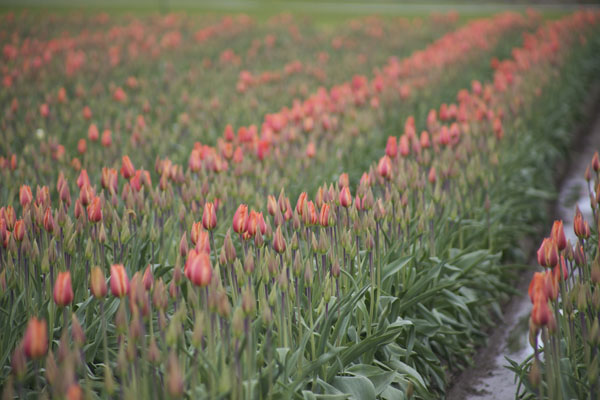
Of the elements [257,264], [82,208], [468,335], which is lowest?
[468,335]

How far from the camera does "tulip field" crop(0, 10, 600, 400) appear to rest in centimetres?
261

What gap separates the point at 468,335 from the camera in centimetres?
418

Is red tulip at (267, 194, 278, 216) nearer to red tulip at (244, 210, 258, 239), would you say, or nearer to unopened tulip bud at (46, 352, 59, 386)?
red tulip at (244, 210, 258, 239)

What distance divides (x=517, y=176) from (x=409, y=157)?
4.14 ft

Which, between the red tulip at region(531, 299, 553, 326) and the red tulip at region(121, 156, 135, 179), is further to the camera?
the red tulip at region(121, 156, 135, 179)

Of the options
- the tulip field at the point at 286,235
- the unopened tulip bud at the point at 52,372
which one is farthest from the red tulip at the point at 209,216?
the unopened tulip bud at the point at 52,372

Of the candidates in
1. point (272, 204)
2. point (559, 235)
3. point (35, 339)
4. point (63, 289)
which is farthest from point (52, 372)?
point (559, 235)

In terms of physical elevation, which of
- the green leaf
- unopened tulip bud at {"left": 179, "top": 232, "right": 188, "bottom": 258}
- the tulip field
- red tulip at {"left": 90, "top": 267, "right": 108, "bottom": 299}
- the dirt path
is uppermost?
red tulip at {"left": 90, "top": 267, "right": 108, "bottom": 299}

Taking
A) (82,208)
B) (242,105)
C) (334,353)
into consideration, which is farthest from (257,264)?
(242,105)

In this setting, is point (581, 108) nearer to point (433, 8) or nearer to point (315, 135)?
point (315, 135)

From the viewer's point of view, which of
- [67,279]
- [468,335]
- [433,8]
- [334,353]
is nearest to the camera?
[67,279]

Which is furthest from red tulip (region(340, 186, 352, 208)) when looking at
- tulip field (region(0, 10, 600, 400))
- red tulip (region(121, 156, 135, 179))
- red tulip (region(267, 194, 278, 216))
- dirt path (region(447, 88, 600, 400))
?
red tulip (region(121, 156, 135, 179))

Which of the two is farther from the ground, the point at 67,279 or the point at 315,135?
the point at 67,279

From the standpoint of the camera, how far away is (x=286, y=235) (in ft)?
12.2
